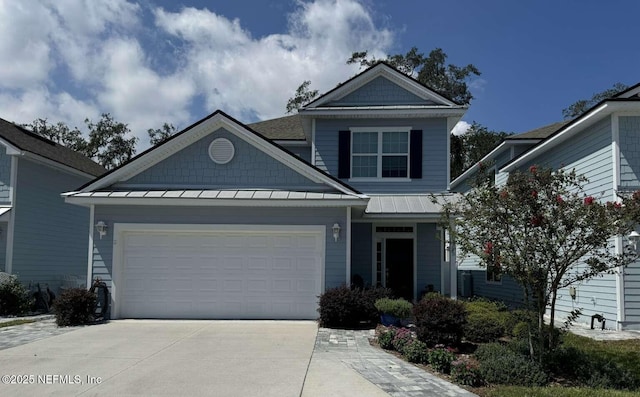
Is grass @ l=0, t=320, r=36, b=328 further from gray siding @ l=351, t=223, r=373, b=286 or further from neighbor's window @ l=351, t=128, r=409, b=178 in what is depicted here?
neighbor's window @ l=351, t=128, r=409, b=178

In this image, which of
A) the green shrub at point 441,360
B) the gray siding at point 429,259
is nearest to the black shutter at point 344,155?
the gray siding at point 429,259

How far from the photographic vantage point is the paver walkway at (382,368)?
681 cm

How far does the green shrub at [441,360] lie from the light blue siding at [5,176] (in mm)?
14575

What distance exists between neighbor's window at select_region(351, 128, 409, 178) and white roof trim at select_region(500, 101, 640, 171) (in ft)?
13.4

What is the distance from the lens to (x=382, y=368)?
800 centimetres

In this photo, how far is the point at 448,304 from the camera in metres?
9.90

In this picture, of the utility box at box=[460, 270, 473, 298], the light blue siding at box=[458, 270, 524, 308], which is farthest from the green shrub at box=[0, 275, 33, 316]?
the utility box at box=[460, 270, 473, 298]

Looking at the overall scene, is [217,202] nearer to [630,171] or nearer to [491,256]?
[491,256]

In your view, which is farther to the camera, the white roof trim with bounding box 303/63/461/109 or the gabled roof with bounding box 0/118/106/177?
the white roof trim with bounding box 303/63/461/109

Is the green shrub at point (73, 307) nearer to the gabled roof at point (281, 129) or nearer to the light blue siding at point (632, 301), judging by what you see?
the gabled roof at point (281, 129)

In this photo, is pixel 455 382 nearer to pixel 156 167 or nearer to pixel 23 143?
pixel 156 167

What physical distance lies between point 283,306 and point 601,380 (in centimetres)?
759

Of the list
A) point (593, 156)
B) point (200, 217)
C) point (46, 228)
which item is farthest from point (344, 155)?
point (46, 228)

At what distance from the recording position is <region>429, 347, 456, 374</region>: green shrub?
26.3ft
